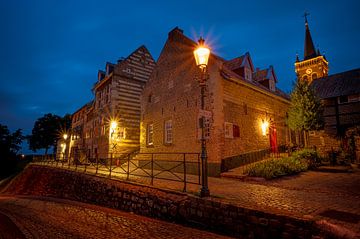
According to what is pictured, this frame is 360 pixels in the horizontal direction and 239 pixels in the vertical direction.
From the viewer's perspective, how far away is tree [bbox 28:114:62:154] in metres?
45.1

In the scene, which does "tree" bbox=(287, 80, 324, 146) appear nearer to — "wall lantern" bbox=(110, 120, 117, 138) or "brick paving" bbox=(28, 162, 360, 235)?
"brick paving" bbox=(28, 162, 360, 235)

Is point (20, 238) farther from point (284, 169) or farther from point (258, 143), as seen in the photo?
point (258, 143)

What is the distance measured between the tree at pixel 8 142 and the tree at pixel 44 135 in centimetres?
899

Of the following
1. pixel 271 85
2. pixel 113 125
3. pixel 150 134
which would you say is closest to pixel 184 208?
pixel 150 134

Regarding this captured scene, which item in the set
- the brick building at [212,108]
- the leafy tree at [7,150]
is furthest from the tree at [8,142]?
the brick building at [212,108]

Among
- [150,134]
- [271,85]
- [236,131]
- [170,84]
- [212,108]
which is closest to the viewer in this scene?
[212,108]

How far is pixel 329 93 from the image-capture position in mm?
18438

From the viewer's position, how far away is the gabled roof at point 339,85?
17.5 metres

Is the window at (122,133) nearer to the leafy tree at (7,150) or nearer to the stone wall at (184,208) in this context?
the stone wall at (184,208)

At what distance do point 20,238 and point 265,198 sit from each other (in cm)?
733

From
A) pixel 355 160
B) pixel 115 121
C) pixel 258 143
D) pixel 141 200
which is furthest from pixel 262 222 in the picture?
pixel 115 121

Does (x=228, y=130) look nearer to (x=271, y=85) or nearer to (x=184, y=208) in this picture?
(x=184, y=208)

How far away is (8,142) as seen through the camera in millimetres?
31391

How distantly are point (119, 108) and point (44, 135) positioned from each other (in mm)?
35784
